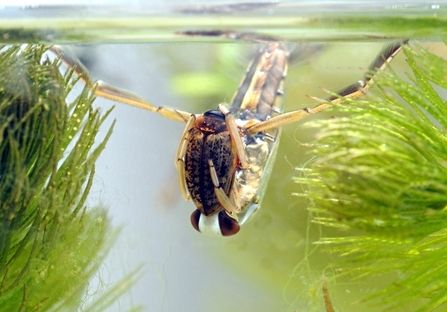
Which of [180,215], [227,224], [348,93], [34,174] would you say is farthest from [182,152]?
[180,215]

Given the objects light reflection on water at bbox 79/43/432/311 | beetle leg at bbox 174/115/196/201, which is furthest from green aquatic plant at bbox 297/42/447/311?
light reflection on water at bbox 79/43/432/311

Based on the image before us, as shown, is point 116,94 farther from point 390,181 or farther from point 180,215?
point 390,181

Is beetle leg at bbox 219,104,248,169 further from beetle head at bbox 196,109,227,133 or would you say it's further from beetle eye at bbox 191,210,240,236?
beetle eye at bbox 191,210,240,236

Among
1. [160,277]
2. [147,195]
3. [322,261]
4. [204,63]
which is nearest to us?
[322,261]

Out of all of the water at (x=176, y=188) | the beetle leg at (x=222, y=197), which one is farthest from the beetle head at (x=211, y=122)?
the water at (x=176, y=188)

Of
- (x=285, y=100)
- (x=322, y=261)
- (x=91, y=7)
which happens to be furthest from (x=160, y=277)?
(x=91, y=7)

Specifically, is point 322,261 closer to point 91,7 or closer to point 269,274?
point 269,274
